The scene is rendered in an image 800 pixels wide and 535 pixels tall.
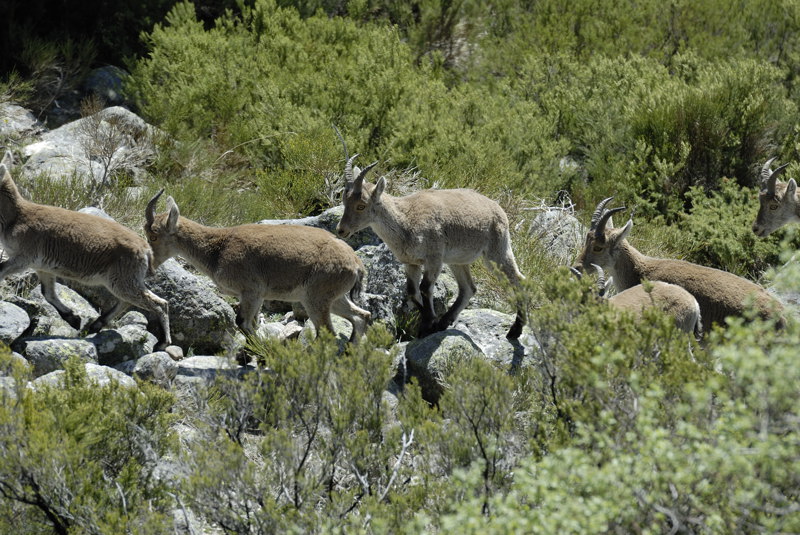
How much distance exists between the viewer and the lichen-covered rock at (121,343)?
10220 millimetres

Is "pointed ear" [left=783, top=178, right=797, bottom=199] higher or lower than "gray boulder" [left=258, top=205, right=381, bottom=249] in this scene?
higher

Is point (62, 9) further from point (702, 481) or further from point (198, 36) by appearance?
point (702, 481)

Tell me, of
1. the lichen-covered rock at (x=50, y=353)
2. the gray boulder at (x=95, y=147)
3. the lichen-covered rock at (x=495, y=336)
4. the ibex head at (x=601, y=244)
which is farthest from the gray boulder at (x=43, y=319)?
the ibex head at (x=601, y=244)

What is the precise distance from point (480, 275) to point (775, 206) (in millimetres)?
4526

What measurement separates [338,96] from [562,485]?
1275 centimetres

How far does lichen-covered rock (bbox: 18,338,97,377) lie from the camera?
966 centimetres

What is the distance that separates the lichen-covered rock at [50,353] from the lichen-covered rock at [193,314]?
4.28 feet

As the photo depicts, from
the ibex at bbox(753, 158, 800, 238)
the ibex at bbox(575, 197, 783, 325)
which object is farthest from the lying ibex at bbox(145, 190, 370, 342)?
the ibex at bbox(753, 158, 800, 238)

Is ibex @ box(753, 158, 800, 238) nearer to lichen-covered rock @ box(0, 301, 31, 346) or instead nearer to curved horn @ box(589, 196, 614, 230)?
curved horn @ box(589, 196, 614, 230)

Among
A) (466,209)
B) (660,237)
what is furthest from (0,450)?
(660,237)

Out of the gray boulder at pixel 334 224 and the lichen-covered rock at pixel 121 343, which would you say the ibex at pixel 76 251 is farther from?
the gray boulder at pixel 334 224

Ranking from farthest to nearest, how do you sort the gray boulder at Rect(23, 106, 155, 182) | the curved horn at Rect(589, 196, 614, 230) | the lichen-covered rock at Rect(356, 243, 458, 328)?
1. the gray boulder at Rect(23, 106, 155, 182)
2. the curved horn at Rect(589, 196, 614, 230)
3. the lichen-covered rock at Rect(356, 243, 458, 328)

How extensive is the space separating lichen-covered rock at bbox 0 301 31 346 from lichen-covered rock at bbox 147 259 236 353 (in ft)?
4.74

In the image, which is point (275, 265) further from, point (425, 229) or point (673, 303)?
point (673, 303)
